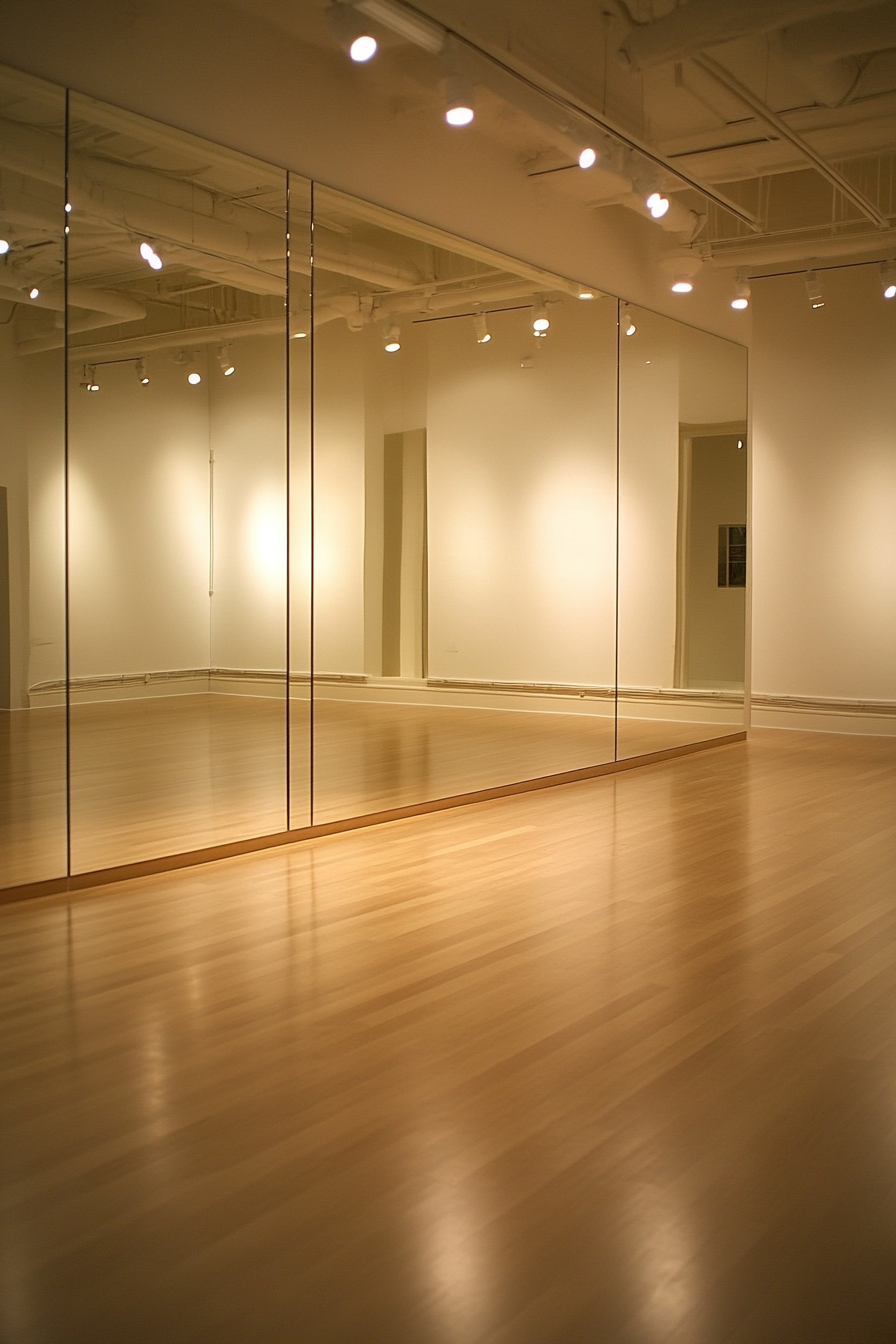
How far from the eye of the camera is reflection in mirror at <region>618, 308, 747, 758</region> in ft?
30.8

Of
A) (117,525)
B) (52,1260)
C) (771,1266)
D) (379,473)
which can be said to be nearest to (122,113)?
(117,525)

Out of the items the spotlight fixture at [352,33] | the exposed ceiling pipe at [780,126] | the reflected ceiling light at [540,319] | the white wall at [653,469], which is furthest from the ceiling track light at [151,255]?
the white wall at [653,469]

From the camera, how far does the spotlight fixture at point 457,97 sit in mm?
5867

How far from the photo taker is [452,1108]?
10.3ft

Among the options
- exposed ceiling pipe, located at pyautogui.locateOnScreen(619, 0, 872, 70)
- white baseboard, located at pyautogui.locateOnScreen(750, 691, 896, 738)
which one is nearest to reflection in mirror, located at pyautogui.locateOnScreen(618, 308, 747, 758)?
white baseboard, located at pyautogui.locateOnScreen(750, 691, 896, 738)

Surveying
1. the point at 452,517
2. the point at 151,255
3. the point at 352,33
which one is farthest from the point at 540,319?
the point at 151,255

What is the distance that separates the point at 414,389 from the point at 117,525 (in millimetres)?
2405

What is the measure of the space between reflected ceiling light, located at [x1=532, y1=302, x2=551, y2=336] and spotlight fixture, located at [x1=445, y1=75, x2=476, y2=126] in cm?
235

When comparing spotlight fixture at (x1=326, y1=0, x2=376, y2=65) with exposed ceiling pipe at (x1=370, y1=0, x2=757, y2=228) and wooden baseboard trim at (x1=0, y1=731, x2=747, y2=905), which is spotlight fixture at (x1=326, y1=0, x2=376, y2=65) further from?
wooden baseboard trim at (x1=0, y1=731, x2=747, y2=905)

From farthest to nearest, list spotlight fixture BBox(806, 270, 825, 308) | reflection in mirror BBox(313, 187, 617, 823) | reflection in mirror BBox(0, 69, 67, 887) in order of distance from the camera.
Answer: spotlight fixture BBox(806, 270, 825, 308) → reflection in mirror BBox(313, 187, 617, 823) → reflection in mirror BBox(0, 69, 67, 887)

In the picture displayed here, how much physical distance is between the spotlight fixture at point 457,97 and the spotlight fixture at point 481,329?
5.98 ft

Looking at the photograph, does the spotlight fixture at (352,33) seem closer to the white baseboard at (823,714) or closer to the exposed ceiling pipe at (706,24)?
the exposed ceiling pipe at (706,24)

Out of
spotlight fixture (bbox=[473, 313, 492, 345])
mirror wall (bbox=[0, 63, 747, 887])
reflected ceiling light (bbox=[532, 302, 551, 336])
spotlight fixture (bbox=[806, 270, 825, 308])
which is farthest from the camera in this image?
spotlight fixture (bbox=[806, 270, 825, 308])

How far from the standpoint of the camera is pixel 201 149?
18.3ft
